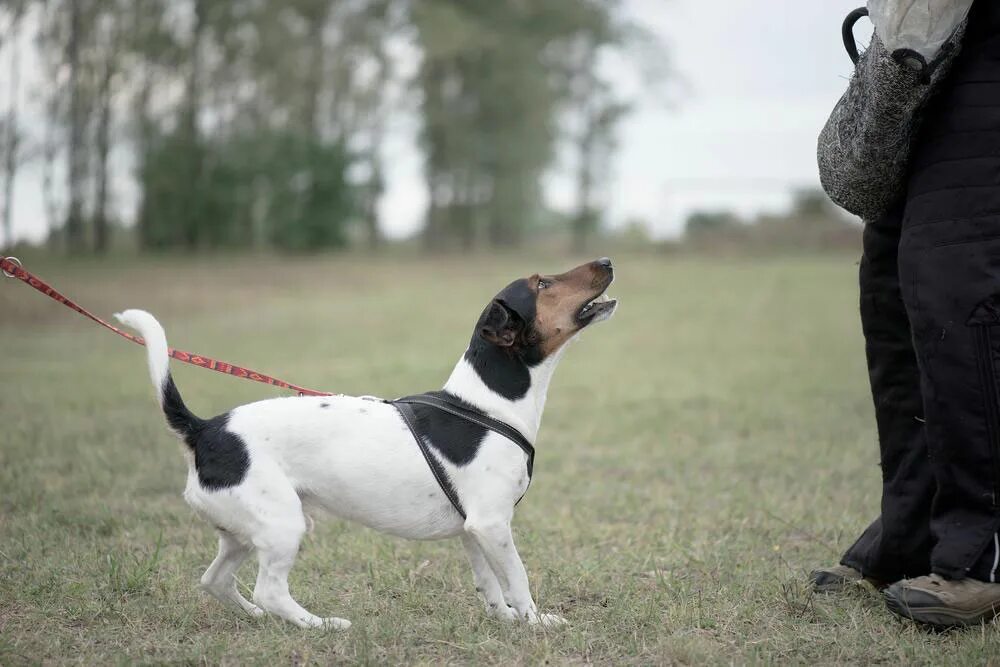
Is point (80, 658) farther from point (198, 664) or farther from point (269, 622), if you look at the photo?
point (269, 622)

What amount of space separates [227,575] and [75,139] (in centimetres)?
3138

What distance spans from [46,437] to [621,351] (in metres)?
8.43

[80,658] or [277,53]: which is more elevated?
[277,53]

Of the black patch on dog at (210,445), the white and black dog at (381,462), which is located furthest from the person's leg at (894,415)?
the black patch on dog at (210,445)

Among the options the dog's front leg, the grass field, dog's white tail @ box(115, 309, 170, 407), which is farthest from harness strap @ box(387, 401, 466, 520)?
dog's white tail @ box(115, 309, 170, 407)

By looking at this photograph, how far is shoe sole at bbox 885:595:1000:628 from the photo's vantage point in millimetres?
3312

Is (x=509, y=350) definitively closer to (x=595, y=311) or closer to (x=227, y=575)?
(x=595, y=311)

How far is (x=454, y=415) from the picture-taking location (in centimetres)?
361

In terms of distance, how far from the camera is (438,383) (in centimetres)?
1027

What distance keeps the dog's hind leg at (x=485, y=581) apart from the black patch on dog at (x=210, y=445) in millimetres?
913

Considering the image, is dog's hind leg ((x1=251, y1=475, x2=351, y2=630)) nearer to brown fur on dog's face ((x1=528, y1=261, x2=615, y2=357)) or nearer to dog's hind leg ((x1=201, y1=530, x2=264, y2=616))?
dog's hind leg ((x1=201, y1=530, x2=264, y2=616))

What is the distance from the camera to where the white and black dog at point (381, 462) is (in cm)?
343

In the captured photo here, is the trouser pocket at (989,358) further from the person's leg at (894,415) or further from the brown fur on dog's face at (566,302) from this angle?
the brown fur on dog's face at (566,302)

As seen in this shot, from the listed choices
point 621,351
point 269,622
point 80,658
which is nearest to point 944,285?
point 269,622
